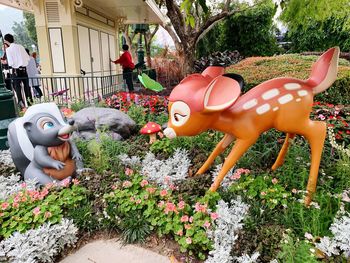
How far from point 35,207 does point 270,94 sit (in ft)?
8.13

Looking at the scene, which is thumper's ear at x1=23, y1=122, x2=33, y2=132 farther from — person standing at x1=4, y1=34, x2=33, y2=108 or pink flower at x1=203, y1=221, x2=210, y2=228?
person standing at x1=4, y1=34, x2=33, y2=108

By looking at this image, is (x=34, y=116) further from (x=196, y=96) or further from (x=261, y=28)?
(x=261, y=28)

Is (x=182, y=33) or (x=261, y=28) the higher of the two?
(x=261, y=28)

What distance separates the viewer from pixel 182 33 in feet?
28.1

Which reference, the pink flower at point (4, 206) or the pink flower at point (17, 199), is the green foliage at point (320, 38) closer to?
the pink flower at point (17, 199)

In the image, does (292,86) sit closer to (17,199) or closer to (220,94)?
(220,94)

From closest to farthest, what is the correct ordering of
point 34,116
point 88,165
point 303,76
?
point 34,116 < point 88,165 < point 303,76

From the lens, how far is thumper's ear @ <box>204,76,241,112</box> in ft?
8.57

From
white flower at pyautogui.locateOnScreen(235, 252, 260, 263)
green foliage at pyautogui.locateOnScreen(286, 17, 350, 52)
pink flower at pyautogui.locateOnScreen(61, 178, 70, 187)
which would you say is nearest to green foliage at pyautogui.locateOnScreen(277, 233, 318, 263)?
white flower at pyautogui.locateOnScreen(235, 252, 260, 263)

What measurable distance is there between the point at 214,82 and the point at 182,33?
640 cm

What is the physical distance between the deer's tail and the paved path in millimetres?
2102

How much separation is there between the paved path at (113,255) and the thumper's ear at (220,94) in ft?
4.45

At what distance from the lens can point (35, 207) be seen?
291 centimetres

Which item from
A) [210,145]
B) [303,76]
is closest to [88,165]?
[210,145]
